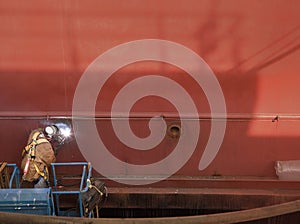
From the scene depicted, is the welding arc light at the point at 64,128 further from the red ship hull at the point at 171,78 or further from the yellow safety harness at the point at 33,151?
the yellow safety harness at the point at 33,151

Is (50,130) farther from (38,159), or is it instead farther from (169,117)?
(169,117)

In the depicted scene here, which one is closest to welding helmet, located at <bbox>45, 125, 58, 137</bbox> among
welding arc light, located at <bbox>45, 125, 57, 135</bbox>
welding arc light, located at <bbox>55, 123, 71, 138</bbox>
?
welding arc light, located at <bbox>45, 125, 57, 135</bbox>

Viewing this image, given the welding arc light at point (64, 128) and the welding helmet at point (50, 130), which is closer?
the welding helmet at point (50, 130)

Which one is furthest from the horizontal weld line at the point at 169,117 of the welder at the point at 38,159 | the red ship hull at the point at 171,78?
the welder at the point at 38,159

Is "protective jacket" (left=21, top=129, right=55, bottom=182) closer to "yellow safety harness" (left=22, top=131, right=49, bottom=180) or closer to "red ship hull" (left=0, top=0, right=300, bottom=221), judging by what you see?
"yellow safety harness" (left=22, top=131, right=49, bottom=180)

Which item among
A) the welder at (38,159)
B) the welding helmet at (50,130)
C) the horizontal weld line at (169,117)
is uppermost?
the horizontal weld line at (169,117)

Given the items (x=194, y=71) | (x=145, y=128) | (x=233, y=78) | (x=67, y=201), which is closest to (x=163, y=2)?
(x=194, y=71)

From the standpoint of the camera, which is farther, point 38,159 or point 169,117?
point 169,117

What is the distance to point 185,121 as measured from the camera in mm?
4184

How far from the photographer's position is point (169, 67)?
4.05 metres

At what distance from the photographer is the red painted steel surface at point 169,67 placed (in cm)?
388

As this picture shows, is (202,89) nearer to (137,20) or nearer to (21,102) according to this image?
(137,20)

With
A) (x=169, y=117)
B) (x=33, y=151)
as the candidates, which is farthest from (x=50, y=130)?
(x=169, y=117)

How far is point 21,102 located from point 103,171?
124 centimetres
